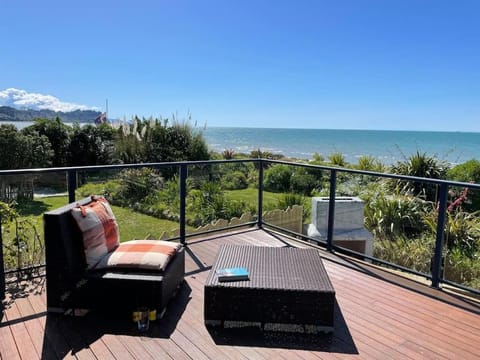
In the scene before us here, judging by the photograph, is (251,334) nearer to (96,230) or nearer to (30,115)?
(96,230)

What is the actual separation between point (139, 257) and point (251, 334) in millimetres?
960

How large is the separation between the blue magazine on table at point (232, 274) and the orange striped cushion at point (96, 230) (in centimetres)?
90

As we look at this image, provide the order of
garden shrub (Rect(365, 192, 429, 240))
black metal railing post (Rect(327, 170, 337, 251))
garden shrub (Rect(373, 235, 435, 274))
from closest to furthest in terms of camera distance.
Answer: black metal railing post (Rect(327, 170, 337, 251)), garden shrub (Rect(373, 235, 435, 274)), garden shrub (Rect(365, 192, 429, 240))

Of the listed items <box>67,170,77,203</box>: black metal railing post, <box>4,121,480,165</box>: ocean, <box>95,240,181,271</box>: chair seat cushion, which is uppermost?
<box>4,121,480,165</box>: ocean

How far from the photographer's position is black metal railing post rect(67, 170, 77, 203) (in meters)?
3.06

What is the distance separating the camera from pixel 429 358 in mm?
1975

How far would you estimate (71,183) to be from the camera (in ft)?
10.1

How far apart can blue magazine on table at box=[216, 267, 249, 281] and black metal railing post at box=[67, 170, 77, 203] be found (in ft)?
5.38

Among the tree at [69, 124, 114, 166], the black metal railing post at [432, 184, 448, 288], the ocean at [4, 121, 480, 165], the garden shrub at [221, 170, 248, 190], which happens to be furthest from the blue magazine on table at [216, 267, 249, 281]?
the ocean at [4, 121, 480, 165]

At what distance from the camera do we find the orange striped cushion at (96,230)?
2389 millimetres

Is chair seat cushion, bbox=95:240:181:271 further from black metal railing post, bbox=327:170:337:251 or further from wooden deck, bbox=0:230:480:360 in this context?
black metal railing post, bbox=327:170:337:251

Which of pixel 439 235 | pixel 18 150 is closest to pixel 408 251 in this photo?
pixel 439 235

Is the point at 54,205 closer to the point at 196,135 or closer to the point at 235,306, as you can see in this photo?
the point at 235,306

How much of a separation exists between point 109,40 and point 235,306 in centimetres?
1159
